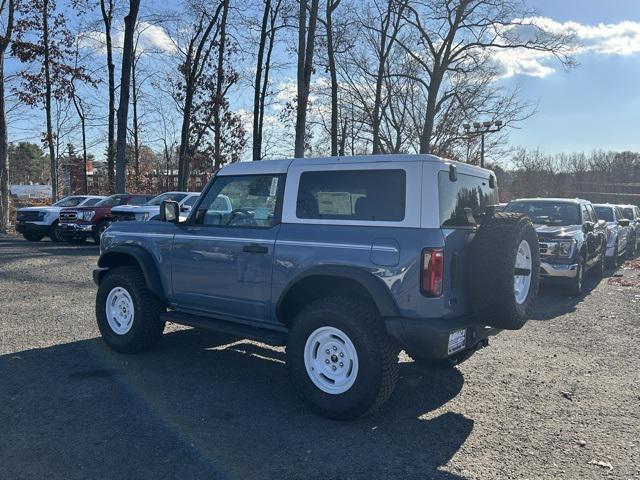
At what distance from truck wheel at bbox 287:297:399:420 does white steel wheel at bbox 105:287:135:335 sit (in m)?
2.32

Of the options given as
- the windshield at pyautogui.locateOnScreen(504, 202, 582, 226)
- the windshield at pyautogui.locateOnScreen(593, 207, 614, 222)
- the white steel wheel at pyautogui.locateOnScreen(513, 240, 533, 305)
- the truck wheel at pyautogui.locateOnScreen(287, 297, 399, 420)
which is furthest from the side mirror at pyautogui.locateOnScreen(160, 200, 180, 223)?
the windshield at pyautogui.locateOnScreen(593, 207, 614, 222)

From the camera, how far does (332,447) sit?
3.81 metres

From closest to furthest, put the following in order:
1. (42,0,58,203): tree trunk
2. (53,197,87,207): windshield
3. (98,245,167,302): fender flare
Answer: (98,245,167,302): fender flare < (53,197,87,207): windshield < (42,0,58,203): tree trunk

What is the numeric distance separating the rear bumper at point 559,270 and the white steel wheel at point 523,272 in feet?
17.0

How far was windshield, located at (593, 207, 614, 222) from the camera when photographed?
1499 centimetres

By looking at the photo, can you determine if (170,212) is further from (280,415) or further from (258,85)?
(258,85)

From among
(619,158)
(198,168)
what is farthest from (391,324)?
(619,158)

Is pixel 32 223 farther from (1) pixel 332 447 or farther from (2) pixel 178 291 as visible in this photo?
(1) pixel 332 447

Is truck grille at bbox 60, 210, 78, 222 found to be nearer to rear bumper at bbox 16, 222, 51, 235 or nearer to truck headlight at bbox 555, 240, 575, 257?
rear bumper at bbox 16, 222, 51, 235

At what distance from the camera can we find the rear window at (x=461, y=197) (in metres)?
4.17

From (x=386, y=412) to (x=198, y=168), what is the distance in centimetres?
2815

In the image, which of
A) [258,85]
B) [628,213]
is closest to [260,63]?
[258,85]

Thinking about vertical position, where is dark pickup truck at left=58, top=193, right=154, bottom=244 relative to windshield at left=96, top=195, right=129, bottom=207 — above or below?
below

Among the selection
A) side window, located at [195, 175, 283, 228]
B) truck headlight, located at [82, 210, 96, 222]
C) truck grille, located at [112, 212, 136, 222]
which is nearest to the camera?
side window, located at [195, 175, 283, 228]
